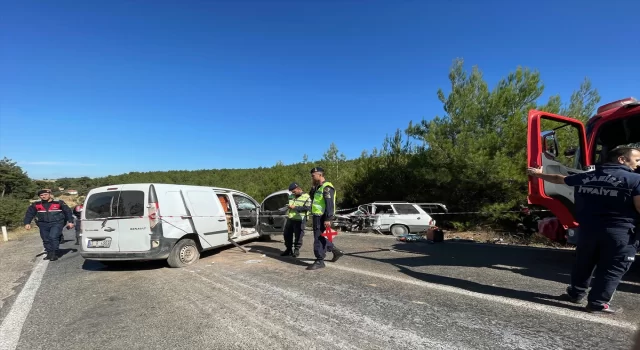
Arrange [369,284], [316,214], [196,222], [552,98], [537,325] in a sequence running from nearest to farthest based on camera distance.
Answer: [537,325]
[369,284]
[316,214]
[196,222]
[552,98]

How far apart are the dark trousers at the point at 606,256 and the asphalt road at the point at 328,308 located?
0.86 ft

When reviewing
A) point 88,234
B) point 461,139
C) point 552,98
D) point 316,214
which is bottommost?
point 88,234

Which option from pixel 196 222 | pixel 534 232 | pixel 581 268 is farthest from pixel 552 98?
pixel 196 222

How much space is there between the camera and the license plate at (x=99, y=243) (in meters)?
6.17

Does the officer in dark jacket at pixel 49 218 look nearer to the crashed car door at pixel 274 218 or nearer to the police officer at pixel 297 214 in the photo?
the crashed car door at pixel 274 218

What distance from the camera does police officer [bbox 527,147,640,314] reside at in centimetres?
337

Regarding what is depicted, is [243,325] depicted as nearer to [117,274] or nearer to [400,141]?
[117,274]

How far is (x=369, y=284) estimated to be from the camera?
4.91 m

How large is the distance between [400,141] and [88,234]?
13.7 meters

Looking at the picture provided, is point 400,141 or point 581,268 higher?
point 400,141

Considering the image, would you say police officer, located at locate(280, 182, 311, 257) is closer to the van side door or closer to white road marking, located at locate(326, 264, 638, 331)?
the van side door

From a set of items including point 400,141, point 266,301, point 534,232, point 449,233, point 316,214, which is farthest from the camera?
point 400,141

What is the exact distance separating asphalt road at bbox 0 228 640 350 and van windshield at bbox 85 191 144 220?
112cm

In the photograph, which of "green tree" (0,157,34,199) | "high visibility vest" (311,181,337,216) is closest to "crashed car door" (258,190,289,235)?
"high visibility vest" (311,181,337,216)
